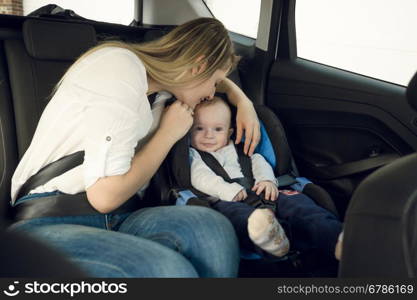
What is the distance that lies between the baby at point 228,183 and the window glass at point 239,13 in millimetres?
757

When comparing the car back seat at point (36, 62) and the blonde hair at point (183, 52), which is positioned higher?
the blonde hair at point (183, 52)

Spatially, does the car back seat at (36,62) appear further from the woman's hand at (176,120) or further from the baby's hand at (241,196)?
the baby's hand at (241,196)

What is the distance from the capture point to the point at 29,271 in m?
0.67

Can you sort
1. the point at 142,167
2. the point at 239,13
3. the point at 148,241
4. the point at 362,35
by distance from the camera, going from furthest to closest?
the point at 239,13, the point at 362,35, the point at 142,167, the point at 148,241

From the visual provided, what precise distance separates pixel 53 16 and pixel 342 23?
1.22 meters

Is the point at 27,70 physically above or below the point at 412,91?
below

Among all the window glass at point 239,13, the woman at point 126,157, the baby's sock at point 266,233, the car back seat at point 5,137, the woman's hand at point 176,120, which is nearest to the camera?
the woman at point 126,157

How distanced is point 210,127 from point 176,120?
1.08 feet

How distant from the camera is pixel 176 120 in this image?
1371 millimetres

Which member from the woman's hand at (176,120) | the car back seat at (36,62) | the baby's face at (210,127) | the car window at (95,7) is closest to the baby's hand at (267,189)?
the baby's face at (210,127)

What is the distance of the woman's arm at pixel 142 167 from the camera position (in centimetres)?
110

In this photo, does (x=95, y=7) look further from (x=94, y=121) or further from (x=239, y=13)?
(x=94, y=121)

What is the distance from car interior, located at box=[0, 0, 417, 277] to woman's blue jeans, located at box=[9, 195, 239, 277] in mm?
258

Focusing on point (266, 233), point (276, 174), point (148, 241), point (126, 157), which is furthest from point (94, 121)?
point (276, 174)
